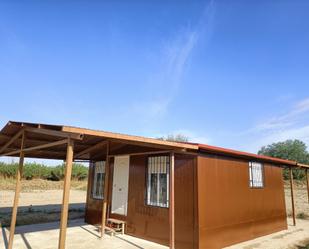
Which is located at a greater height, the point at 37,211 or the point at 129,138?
the point at 129,138

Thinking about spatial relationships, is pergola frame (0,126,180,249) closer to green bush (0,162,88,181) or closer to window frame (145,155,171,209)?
window frame (145,155,171,209)

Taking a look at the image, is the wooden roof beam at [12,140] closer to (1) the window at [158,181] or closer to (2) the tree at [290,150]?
(1) the window at [158,181]

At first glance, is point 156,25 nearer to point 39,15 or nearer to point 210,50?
point 210,50

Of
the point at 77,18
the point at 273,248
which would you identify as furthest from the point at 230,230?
the point at 77,18

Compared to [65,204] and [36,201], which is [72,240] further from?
[36,201]

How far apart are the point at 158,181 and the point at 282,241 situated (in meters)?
4.21

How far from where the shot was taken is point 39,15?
28.7 feet

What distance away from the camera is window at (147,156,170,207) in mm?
6984

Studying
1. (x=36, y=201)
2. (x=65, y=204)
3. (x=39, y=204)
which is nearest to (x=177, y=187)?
(x=65, y=204)

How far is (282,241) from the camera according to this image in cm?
759

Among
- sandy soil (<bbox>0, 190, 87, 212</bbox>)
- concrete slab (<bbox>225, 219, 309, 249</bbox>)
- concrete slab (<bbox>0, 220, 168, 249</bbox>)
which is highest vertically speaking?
sandy soil (<bbox>0, 190, 87, 212</bbox>)

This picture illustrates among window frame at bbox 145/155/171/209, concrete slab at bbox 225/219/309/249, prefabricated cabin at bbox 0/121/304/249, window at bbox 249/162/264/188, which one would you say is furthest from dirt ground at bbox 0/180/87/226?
window at bbox 249/162/264/188

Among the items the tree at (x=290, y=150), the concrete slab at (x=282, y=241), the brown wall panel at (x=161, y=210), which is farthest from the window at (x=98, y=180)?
the tree at (x=290, y=150)

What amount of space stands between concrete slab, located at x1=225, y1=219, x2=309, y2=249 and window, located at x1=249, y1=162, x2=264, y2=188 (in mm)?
1645
